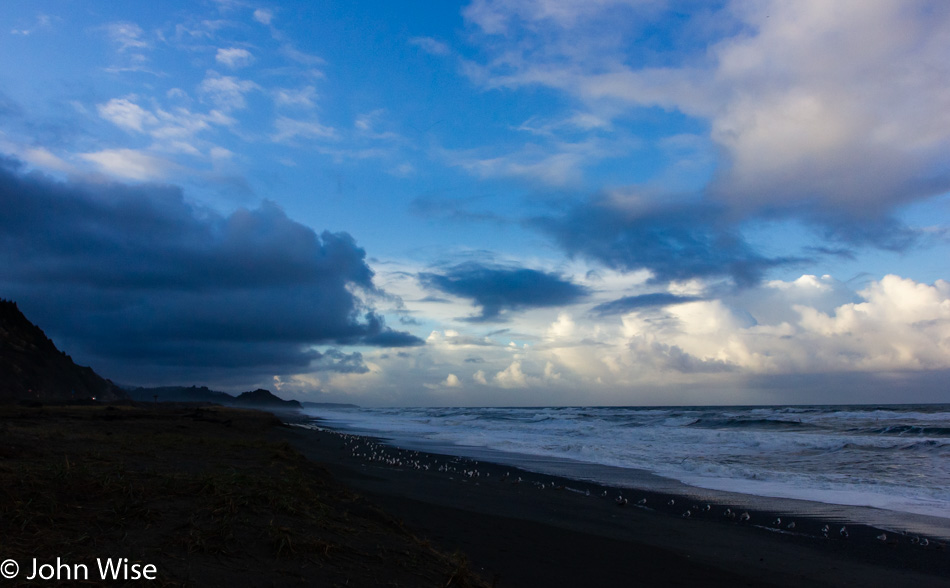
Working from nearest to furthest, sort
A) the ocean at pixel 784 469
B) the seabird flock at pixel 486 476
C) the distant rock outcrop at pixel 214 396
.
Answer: the seabird flock at pixel 486 476, the ocean at pixel 784 469, the distant rock outcrop at pixel 214 396

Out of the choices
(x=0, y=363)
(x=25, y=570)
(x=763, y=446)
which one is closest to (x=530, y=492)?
(x=25, y=570)

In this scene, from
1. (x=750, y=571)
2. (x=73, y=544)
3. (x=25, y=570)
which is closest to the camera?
(x=25, y=570)

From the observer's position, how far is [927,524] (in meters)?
9.91

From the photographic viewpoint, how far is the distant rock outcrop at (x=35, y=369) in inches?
1652

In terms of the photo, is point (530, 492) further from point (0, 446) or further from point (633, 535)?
point (0, 446)

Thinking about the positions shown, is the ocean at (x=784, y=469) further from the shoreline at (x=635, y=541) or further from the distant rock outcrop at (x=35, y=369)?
the distant rock outcrop at (x=35, y=369)

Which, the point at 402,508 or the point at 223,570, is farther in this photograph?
the point at 402,508

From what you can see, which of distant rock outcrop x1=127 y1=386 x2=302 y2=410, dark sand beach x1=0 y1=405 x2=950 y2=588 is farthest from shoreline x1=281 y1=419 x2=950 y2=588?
distant rock outcrop x1=127 y1=386 x2=302 y2=410

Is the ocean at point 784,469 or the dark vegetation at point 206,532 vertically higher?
the dark vegetation at point 206,532

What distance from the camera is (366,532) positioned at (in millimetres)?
5590

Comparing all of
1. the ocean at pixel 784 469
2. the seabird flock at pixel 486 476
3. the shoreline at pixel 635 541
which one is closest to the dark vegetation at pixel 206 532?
the shoreline at pixel 635 541

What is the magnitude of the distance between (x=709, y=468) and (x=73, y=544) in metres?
17.5

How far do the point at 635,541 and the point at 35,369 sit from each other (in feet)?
183

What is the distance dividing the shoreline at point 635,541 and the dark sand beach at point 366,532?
4cm
